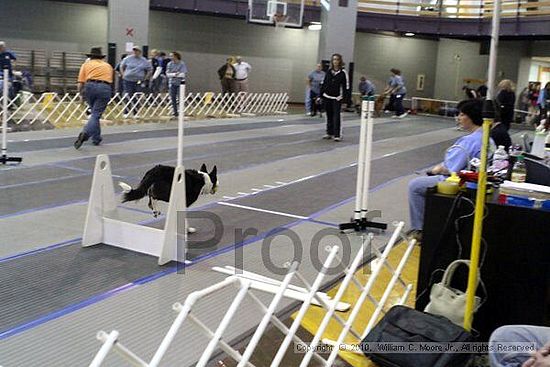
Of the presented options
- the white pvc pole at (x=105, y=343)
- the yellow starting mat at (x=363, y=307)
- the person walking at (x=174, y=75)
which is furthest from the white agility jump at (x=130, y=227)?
the person walking at (x=174, y=75)

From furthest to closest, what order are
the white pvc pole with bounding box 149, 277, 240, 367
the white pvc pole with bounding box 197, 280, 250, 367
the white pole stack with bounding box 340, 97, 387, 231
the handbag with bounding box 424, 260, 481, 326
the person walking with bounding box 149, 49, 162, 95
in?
the person walking with bounding box 149, 49, 162, 95, the white pole stack with bounding box 340, 97, 387, 231, the handbag with bounding box 424, 260, 481, 326, the white pvc pole with bounding box 197, 280, 250, 367, the white pvc pole with bounding box 149, 277, 240, 367

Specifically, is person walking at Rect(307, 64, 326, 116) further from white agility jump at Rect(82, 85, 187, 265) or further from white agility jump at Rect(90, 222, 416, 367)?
white agility jump at Rect(90, 222, 416, 367)

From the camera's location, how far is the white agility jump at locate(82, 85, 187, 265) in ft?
14.4

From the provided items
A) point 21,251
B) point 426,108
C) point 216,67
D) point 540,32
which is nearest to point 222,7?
point 216,67

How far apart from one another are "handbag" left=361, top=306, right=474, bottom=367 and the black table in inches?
16.9

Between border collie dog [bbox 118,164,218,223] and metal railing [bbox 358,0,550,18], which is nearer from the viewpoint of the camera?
border collie dog [bbox 118,164,218,223]

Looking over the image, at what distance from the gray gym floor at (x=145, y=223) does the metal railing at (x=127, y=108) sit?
1639mm

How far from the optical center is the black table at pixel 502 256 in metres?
3.16

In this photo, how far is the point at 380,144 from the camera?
A: 12.0 meters

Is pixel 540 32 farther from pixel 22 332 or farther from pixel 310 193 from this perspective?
pixel 22 332

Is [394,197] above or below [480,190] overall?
below

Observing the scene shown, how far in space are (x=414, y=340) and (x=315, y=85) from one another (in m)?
14.2

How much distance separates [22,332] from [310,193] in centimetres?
423

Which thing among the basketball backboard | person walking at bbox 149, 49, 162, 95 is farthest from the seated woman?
the basketball backboard
